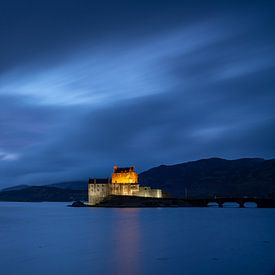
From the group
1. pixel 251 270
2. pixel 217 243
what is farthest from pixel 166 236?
pixel 251 270

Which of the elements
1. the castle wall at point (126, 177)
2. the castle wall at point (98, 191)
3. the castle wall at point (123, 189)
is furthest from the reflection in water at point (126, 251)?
the castle wall at point (126, 177)

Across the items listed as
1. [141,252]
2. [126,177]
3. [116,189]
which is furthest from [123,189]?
[141,252]

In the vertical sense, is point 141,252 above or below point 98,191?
below

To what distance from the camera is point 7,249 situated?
4481 cm

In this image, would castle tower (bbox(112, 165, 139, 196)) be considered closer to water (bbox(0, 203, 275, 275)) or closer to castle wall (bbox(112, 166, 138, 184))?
castle wall (bbox(112, 166, 138, 184))

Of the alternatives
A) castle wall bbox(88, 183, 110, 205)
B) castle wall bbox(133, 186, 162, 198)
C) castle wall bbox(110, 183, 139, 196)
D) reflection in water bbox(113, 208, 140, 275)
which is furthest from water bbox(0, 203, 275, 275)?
castle wall bbox(133, 186, 162, 198)

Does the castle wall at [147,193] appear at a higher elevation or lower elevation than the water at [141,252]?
higher

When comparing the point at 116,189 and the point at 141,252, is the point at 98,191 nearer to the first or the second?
the point at 116,189

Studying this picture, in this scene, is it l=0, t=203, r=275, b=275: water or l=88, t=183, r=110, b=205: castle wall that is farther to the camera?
l=88, t=183, r=110, b=205: castle wall

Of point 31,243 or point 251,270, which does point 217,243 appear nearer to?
point 251,270

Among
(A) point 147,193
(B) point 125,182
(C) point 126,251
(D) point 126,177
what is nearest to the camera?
(C) point 126,251

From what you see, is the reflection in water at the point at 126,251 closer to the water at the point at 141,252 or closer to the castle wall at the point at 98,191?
the water at the point at 141,252

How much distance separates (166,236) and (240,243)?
38.7 feet

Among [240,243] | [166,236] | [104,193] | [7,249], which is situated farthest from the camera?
[104,193]
